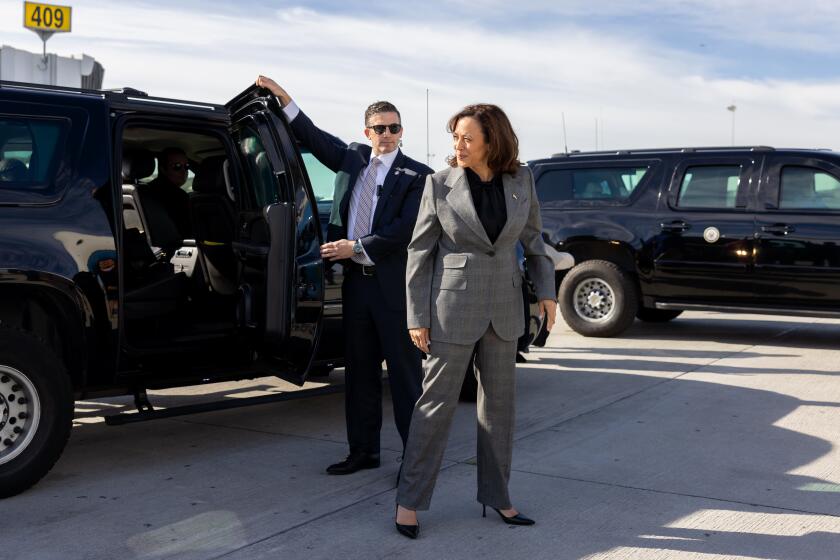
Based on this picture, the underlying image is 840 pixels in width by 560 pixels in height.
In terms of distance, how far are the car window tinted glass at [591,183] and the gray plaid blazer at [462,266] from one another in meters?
6.59

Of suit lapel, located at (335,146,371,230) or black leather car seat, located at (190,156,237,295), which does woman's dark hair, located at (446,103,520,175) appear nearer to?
suit lapel, located at (335,146,371,230)

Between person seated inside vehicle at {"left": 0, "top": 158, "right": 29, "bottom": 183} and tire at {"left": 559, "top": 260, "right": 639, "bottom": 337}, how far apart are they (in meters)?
6.70

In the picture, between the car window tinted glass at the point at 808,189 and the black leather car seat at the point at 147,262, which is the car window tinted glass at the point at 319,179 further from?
the car window tinted glass at the point at 808,189

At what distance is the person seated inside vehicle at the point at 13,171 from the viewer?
193 inches

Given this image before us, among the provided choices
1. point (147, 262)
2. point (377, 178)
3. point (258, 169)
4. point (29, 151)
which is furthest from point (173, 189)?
point (377, 178)

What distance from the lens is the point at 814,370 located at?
8.55 m

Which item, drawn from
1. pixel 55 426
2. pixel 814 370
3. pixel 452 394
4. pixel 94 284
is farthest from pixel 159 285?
pixel 814 370

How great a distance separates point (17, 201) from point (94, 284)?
52 cm

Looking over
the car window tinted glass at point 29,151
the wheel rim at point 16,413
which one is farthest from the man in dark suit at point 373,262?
the wheel rim at point 16,413

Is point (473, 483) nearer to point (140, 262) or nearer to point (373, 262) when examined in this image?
point (373, 262)

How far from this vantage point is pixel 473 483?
5.04 metres

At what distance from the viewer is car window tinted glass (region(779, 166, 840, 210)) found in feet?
31.8

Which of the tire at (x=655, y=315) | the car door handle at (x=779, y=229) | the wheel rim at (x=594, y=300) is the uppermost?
the car door handle at (x=779, y=229)

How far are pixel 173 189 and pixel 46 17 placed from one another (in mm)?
23569
